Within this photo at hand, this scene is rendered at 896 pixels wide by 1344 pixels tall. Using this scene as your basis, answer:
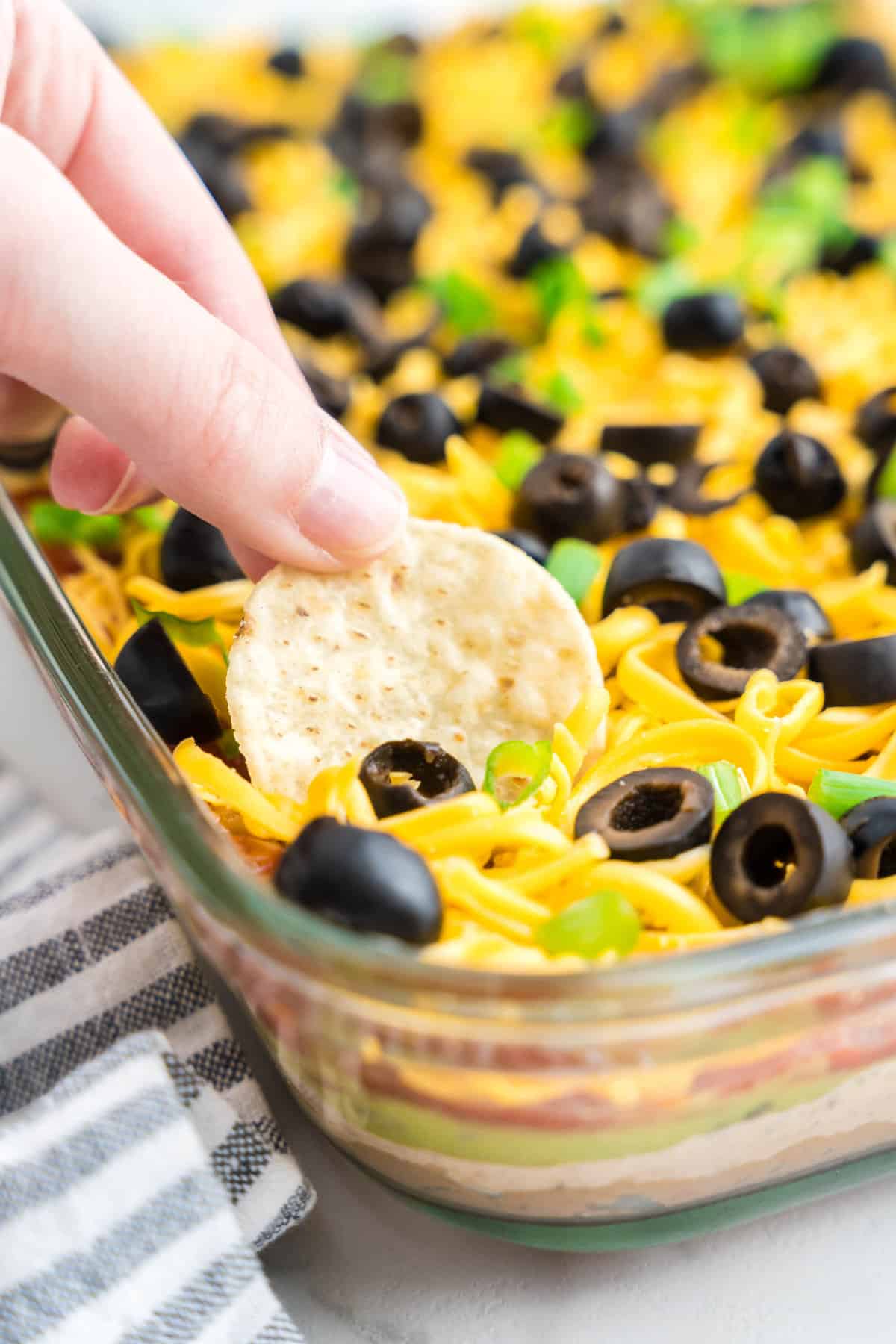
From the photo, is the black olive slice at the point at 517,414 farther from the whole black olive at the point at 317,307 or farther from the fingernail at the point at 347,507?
the fingernail at the point at 347,507

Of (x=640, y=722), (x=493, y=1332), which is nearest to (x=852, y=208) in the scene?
(x=640, y=722)

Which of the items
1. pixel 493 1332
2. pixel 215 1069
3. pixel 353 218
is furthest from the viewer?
pixel 353 218

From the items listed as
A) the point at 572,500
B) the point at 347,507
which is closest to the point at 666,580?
the point at 572,500

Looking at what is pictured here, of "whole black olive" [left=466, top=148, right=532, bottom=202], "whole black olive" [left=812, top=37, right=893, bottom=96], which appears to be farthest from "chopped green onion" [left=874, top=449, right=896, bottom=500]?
"whole black olive" [left=812, top=37, right=893, bottom=96]

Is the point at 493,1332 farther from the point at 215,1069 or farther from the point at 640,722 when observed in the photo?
the point at 640,722

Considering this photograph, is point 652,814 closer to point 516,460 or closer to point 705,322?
point 516,460

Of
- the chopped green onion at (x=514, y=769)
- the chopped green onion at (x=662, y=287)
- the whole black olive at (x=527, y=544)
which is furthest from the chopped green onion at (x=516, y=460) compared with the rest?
the chopped green onion at (x=514, y=769)

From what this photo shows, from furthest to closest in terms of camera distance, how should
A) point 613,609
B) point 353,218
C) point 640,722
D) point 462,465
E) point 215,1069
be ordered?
point 353,218 < point 462,465 < point 613,609 < point 640,722 < point 215,1069
